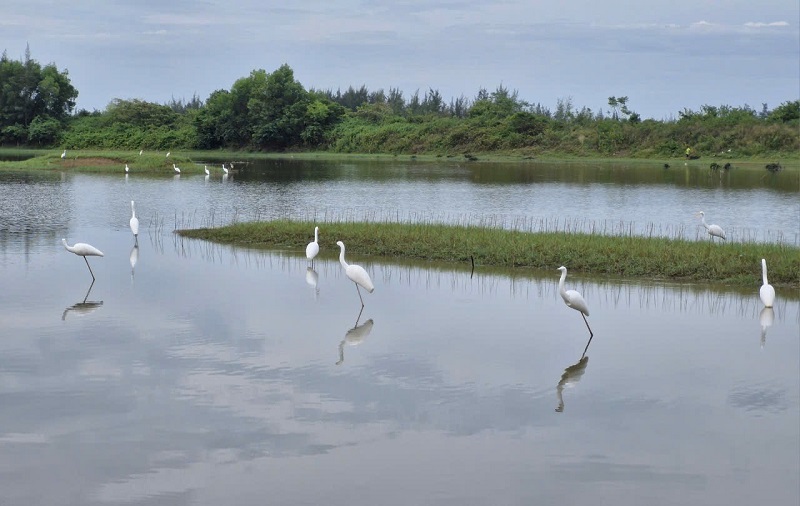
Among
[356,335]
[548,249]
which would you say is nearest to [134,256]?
[548,249]

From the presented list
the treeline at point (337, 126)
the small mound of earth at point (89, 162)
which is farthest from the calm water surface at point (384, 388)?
the treeline at point (337, 126)

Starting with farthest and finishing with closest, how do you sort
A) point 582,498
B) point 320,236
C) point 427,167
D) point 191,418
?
point 427,167 → point 320,236 → point 191,418 → point 582,498

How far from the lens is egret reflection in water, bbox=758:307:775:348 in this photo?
44.5 feet

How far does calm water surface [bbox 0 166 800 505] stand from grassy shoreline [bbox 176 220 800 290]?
672 millimetres

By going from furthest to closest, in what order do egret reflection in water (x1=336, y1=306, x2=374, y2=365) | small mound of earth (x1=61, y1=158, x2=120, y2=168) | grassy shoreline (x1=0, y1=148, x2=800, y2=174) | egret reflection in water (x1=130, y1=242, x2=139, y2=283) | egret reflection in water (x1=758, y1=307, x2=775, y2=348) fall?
1. small mound of earth (x1=61, y1=158, x2=120, y2=168)
2. grassy shoreline (x1=0, y1=148, x2=800, y2=174)
3. egret reflection in water (x1=130, y1=242, x2=139, y2=283)
4. egret reflection in water (x1=758, y1=307, x2=775, y2=348)
5. egret reflection in water (x1=336, y1=306, x2=374, y2=365)

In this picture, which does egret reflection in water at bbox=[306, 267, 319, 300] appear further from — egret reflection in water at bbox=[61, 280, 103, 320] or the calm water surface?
egret reflection in water at bbox=[61, 280, 103, 320]

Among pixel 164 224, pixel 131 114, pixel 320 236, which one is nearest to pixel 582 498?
pixel 320 236

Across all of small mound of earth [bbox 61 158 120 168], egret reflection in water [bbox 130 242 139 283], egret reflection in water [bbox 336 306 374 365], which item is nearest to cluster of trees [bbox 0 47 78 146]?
small mound of earth [bbox 61 158 120 168]

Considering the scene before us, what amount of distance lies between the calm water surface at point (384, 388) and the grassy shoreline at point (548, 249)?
67 cm

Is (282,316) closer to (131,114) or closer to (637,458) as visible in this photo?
(637,458)

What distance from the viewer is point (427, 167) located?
188 ft

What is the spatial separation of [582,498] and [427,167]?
1961 inches

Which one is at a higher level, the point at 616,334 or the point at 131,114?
the point at 131,114

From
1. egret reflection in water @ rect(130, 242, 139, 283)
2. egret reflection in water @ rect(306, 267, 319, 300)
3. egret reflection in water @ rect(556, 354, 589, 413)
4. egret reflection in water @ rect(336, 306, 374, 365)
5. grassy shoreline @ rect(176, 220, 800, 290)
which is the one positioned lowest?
egret reflection in water @ rect(556, 354, 589, 413)
